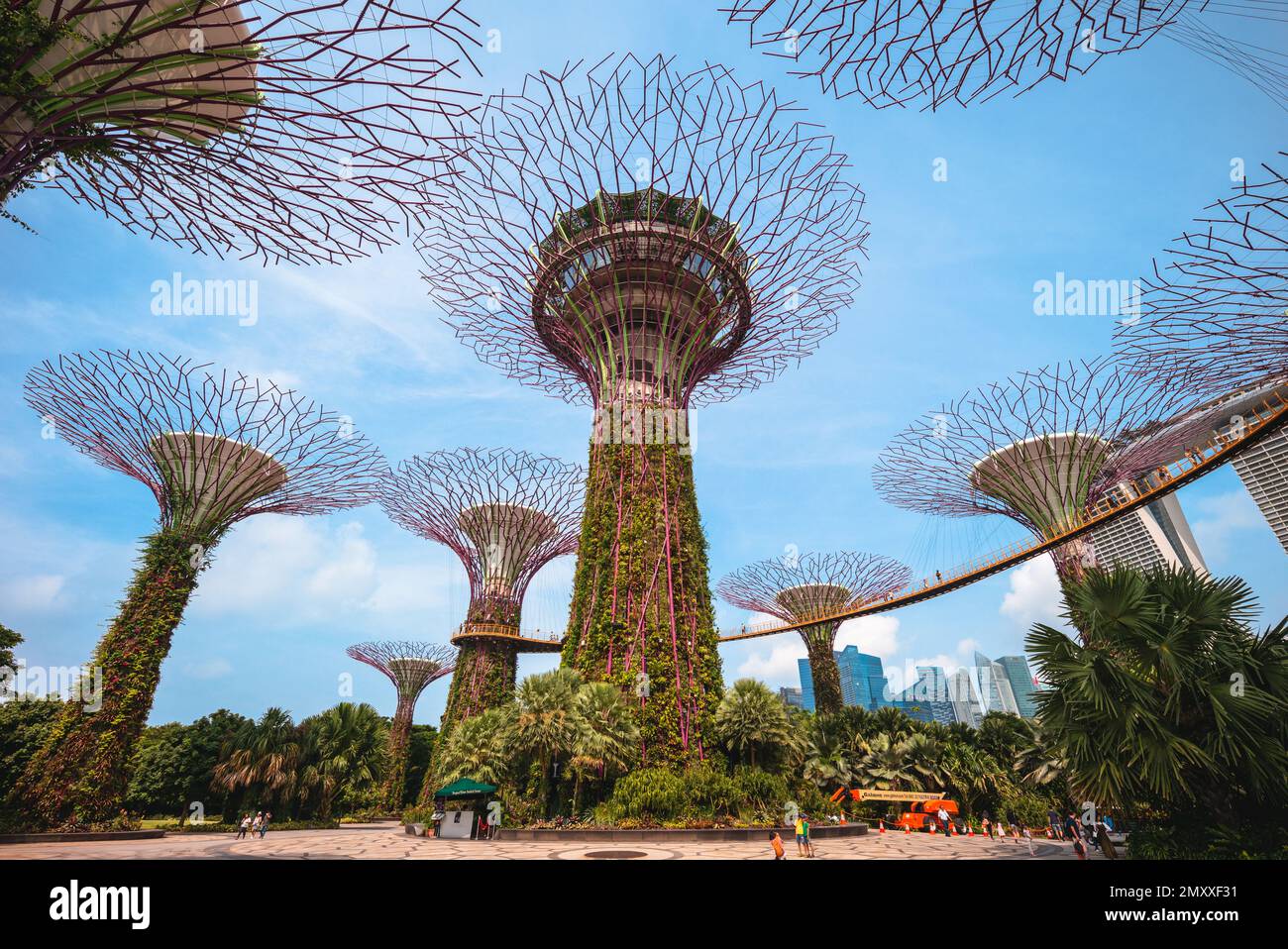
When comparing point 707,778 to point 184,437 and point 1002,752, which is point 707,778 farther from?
point 184,437

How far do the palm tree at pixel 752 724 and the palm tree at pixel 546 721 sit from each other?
5326 millimetres

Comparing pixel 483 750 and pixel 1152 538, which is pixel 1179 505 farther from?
pixel 483 750

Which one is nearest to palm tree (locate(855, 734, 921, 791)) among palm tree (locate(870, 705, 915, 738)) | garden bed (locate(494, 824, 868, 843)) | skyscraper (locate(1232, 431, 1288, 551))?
palm tree (locate(870, 705, 915, 738))

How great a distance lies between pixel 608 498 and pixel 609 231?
9942mm

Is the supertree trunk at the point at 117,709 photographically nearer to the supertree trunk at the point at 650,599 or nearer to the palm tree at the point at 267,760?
the palm tree at the point at 267,760

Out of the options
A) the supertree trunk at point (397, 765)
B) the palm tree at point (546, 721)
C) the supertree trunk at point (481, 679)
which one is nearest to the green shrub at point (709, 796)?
the palm tree at point (546, 721)

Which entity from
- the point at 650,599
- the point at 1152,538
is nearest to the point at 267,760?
the point at 650,599

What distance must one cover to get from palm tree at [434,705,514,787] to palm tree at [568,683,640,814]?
2129 mm

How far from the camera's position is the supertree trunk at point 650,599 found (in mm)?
19875

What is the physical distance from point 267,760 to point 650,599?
18.6 meters

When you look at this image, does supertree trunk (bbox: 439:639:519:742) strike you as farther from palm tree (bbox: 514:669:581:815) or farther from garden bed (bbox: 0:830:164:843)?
palm tree (bbox: 514:669:581:815)

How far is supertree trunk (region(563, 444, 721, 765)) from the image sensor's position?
782 inches

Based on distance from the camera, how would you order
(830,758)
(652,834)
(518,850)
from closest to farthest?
(518,850), (652,834), (830,758)

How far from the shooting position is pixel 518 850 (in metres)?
14.8
